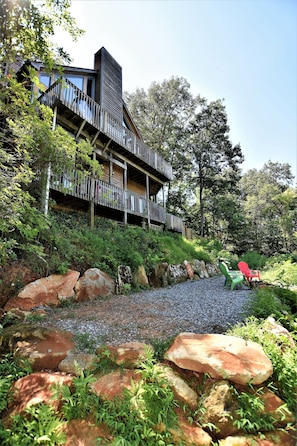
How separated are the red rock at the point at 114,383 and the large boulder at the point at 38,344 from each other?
666 mm

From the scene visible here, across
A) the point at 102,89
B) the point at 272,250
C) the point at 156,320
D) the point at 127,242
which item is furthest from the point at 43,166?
the point at 272,250

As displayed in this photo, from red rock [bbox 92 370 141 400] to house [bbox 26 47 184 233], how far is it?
545 centimetres

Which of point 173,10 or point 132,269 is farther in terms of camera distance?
point 132,269

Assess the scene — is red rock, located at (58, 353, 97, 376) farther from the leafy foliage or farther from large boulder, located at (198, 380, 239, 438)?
large boulder, located at (198, 380, 239, 438)

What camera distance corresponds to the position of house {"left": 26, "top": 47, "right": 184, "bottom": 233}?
8.22 m

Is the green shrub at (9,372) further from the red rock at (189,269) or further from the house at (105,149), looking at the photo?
the red rock at (189,269)

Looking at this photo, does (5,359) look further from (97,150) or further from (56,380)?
(97,150)

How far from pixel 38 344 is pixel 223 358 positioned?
2.30 metres

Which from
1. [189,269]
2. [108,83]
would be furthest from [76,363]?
[108,83]

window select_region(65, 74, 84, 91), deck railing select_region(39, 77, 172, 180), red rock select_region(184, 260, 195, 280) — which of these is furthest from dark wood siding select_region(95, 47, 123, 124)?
red rock select_region(184, 260, 195, 280)

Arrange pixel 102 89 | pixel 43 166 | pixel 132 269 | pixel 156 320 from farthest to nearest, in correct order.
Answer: pixel 102 89 → pixel 132 269 → pixel 43 166 → pixel 156 320

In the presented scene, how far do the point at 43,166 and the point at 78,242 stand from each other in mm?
2311

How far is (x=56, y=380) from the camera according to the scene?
93.3 inches

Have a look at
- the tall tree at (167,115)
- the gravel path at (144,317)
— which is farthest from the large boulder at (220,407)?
the tall tree at (167,115)
